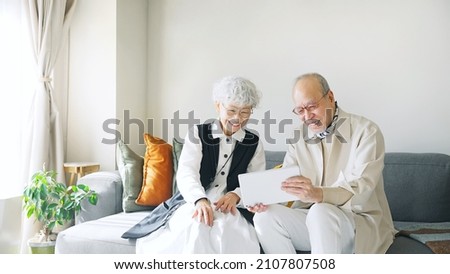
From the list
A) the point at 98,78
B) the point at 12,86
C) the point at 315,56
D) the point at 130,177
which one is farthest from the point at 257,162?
the point at 12,86

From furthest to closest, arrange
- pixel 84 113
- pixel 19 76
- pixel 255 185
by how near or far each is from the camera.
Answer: pixel 84 113 < pixel 19 76 < pixel 255 185

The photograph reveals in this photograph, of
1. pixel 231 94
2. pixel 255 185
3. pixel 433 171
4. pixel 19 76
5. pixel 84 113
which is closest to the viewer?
pixel 255 185

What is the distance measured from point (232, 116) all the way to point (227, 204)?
0.39m

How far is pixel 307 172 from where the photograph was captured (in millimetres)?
1930

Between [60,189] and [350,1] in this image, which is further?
[350,1]

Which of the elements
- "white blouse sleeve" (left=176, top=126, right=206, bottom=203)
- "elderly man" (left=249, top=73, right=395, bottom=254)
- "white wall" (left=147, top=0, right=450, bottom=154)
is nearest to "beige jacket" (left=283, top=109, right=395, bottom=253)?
"elderly man" (left=249, top=73, right=395, bottom=254)

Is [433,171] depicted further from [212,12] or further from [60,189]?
[60,189]

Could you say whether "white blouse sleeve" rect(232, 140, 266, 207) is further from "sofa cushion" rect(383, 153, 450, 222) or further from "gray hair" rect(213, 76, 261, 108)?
"sofa cushion" rect(383, 153, 450, 222)

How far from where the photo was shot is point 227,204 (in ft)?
5.99

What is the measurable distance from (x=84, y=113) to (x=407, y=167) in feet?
6.85

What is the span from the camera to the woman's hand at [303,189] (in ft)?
5.32

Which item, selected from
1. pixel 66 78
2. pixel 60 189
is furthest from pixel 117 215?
pixel 66 78

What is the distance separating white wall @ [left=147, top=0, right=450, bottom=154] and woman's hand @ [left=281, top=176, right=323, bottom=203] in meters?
1.25

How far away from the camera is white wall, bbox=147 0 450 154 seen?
8.48 ft
